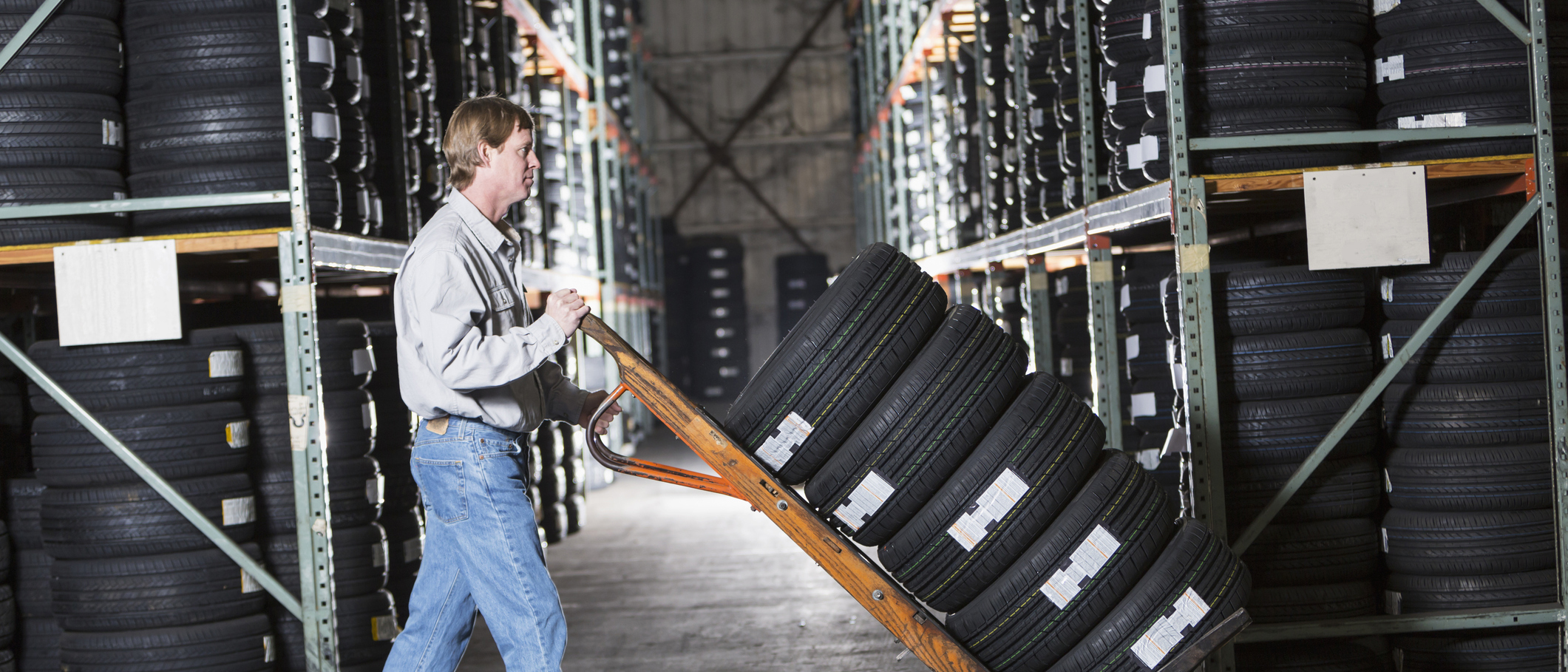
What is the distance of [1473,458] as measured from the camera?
12.6 feet

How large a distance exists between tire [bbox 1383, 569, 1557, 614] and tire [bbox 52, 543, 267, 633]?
4.06 m

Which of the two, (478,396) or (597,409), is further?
(597,409)

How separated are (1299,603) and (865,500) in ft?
6.24

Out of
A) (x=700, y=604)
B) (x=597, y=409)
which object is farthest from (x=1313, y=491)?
(x=700, y=604)

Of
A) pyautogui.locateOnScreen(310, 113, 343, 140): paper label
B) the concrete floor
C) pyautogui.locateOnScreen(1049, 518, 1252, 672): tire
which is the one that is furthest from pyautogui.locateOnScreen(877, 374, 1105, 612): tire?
pyautogui.locateOnScreen(310, 113, 343, 140): paper label

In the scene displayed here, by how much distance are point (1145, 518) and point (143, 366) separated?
3300 mm

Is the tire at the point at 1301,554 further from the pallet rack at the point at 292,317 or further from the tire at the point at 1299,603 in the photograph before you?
the pallet rack at the point at 292,317

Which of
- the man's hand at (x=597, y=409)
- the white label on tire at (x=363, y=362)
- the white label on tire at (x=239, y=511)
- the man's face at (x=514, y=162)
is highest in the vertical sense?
the man's face at (x=514, y=162)

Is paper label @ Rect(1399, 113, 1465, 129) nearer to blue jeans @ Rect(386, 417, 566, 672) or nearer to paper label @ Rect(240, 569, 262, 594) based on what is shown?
blue jeans @ Rect(386, 417, 566, 672)

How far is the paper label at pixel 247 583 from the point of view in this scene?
403 cm

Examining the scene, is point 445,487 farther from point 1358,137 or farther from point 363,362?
point 1358,137

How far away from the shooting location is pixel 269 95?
4.01 meters

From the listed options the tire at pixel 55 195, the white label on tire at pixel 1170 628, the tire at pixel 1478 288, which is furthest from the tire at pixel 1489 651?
the tire at pixel 55 195

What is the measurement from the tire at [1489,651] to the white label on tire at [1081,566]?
6.15 ft
